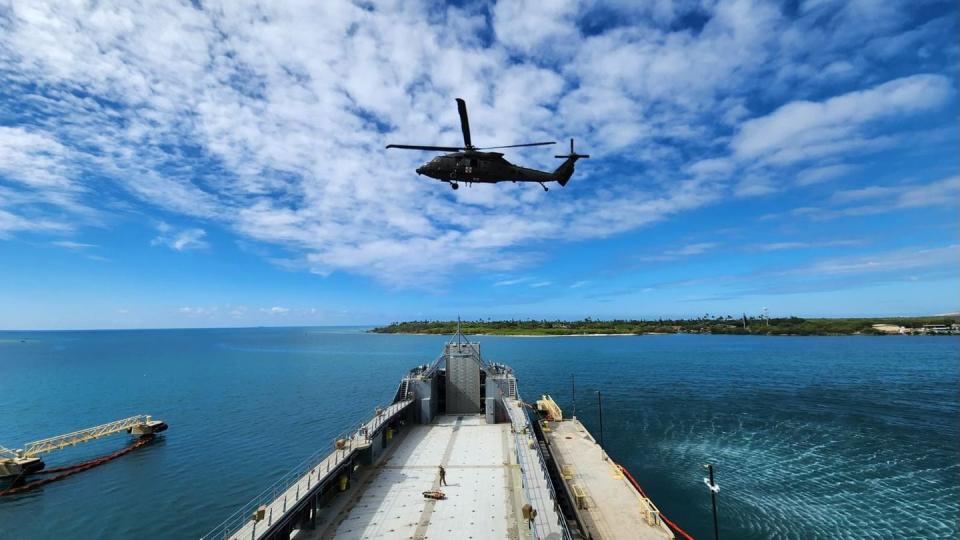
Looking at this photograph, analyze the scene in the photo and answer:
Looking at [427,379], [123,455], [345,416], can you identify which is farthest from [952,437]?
[123,455]

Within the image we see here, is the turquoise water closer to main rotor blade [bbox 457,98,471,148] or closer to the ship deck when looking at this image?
the ship deck

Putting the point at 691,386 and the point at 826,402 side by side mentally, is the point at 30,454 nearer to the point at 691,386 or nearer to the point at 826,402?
the point at 691,386

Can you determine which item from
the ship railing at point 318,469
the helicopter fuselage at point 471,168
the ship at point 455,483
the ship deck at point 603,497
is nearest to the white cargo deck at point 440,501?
the ship at point 455,483

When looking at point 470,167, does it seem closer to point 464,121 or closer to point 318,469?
point 464,121

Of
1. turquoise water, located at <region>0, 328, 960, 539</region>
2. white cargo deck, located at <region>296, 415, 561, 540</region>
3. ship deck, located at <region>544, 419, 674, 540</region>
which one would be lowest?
turquoise water, located at <region>0, 328, 960, 539</region>

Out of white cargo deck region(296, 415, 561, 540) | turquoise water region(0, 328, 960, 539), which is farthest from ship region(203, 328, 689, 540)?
turquoise water region(0, 328, 960, 539)

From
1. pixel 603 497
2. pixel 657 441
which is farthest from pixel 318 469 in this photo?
pixel 657 441
